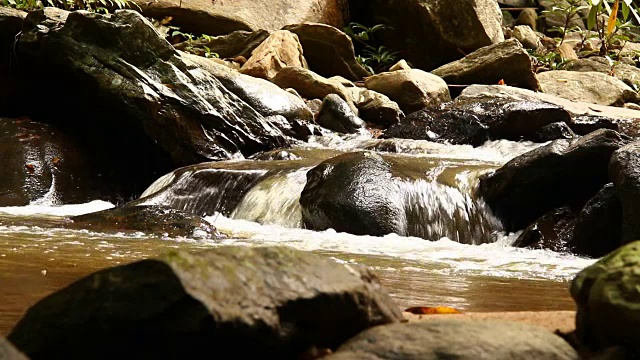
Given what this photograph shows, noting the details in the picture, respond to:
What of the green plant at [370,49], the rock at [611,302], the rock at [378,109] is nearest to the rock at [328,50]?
the green plant at [370,49]

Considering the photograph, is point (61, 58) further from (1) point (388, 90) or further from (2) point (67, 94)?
(1) point (388, 90)

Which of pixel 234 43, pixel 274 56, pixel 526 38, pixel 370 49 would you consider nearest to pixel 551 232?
pixel 274 56

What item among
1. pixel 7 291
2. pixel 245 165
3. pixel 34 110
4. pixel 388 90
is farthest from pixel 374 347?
pixel 388 90

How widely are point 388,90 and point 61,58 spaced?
5.67 metres

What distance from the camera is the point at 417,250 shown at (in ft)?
19.5

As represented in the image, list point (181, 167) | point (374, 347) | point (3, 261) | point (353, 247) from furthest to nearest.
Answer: point (181, 167) → point (353, 247) → point (3, 261) → point (374, 347)

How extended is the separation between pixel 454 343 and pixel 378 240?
4629 millimetres

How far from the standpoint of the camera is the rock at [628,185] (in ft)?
19.3

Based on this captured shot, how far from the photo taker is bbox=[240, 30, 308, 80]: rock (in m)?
13.1

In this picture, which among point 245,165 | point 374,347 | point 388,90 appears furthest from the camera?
point 388,90

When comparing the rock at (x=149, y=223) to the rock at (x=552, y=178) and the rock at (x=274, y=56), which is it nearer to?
the rock at (x=552, y=178)

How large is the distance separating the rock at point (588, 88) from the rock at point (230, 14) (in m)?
5.34

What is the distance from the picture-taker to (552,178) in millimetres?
7098

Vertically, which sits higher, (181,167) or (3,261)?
(3,261)
